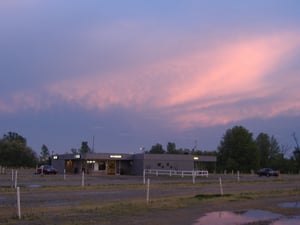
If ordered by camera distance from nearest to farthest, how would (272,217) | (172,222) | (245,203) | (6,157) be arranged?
(172,222)
(272,217)
(245,203)
(6,157)

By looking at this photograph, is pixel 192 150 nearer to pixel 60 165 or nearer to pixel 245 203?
pixel 60 165

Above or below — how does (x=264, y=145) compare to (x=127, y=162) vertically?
above

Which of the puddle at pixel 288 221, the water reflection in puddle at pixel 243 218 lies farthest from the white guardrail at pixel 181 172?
the puddle at pixel 288 221

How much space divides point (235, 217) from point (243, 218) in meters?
0.40

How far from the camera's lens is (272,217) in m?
19.1

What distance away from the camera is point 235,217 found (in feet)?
61.9

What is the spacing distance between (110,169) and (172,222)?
7490cm

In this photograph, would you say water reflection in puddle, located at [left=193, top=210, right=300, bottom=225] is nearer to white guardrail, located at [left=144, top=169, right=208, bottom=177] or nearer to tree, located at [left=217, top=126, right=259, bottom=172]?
white guardrail, located at [left=144, top=169, right=208, bottom=177]

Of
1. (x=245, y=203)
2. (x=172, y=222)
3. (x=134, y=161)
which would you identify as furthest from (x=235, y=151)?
(x=172, y=222)

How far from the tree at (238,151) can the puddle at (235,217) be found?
115 metres

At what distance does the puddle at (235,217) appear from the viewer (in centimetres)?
1723

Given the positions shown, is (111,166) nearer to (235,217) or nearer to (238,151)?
(238,151)

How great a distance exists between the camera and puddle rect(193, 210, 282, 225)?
1723 cm

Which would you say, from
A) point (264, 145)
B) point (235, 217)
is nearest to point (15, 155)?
point (264, 145)
